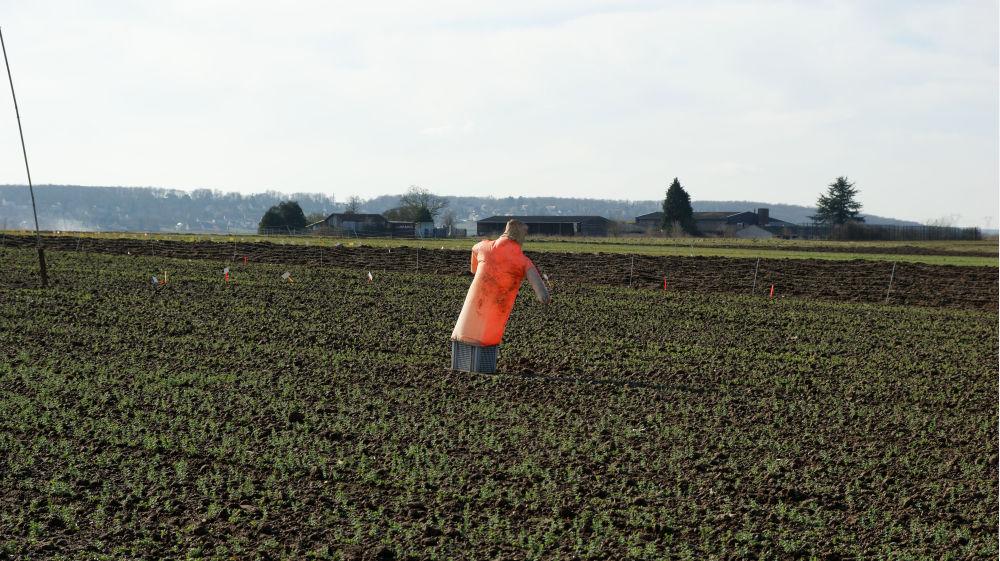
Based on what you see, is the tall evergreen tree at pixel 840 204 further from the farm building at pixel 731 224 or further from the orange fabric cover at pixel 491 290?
the orange fabric cover at pixel 491 290

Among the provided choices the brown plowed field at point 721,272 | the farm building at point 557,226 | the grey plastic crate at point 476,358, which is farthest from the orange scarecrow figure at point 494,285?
the farm building at point 557,226

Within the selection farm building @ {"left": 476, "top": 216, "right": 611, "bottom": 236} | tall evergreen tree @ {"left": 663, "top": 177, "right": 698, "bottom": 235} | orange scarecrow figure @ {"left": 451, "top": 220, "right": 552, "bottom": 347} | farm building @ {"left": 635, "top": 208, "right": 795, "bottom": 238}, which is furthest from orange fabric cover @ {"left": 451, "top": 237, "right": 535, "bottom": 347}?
farm building @ {"left": 476, "top": 216, "right": 611, "bottom": 236}

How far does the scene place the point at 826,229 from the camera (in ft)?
353

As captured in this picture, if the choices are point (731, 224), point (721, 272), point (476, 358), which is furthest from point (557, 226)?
point (476, 358)

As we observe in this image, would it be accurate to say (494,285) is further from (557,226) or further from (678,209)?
(557,226)

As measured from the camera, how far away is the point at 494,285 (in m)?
14.0

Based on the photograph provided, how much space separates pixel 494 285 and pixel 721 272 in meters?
24.2

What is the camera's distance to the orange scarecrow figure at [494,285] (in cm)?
1398

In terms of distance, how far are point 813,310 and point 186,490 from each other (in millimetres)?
20060

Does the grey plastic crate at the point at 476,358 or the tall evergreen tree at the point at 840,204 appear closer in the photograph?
the grey plastic crate at the point at 476,358

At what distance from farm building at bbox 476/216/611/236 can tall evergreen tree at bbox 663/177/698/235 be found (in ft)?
44.5

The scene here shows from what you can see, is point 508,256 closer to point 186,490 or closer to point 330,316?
point 186,490

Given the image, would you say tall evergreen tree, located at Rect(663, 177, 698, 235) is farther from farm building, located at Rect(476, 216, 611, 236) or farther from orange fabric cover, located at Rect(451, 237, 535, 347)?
orange fabric cover, located at Rect(451, 237, 535, 347)

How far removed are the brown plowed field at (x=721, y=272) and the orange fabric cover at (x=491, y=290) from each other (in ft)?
51.3
